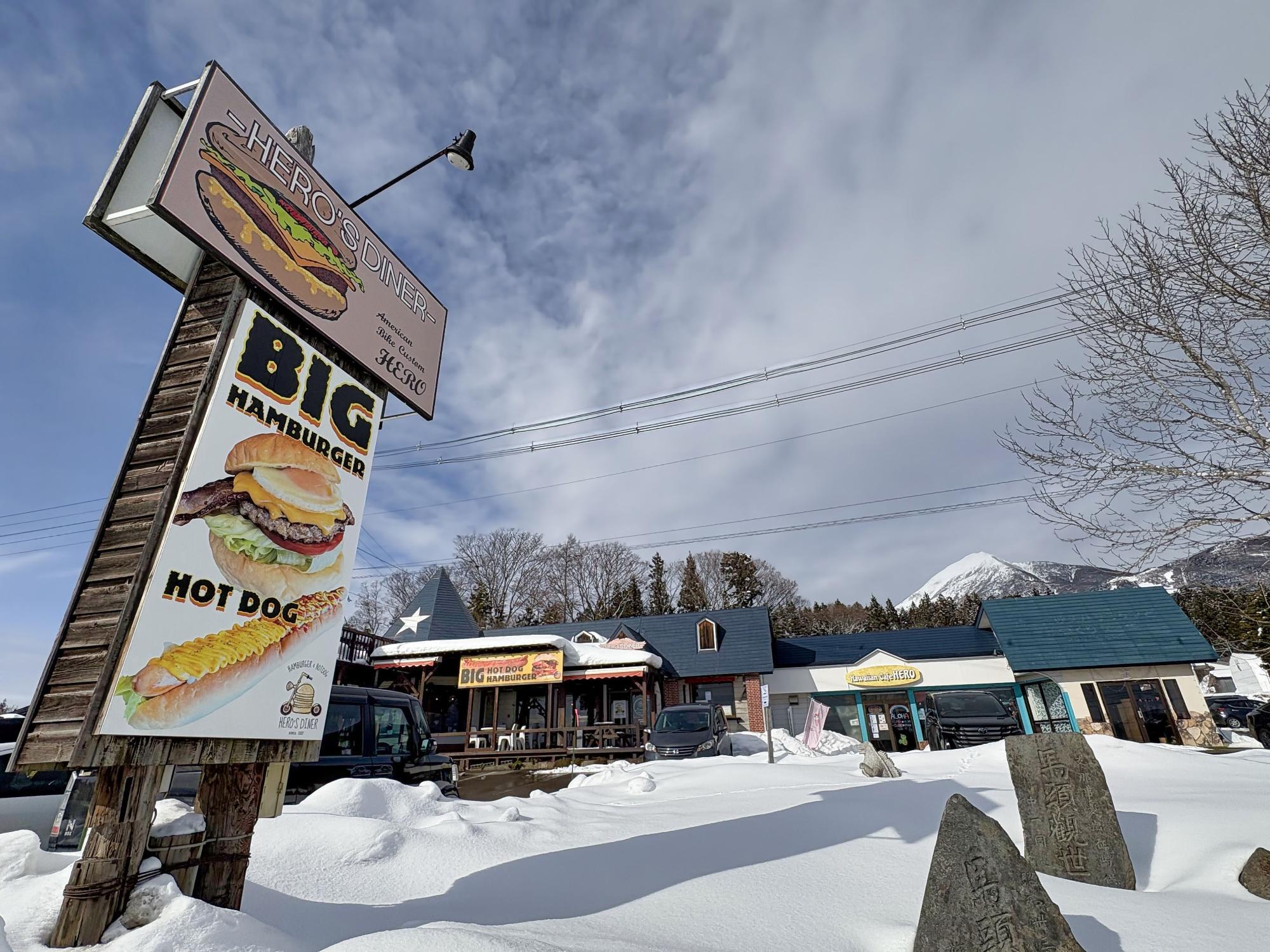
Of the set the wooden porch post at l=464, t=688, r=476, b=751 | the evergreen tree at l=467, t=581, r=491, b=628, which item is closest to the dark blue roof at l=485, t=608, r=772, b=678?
the wooden porch post at l=464, t=688, r=476, b=751

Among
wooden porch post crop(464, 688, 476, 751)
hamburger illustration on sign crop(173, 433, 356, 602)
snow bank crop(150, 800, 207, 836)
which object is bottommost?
snow bank crop(150, 800, 207, 836)

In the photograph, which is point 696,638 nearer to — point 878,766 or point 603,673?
point 603,673

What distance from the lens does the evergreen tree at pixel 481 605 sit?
41188mm

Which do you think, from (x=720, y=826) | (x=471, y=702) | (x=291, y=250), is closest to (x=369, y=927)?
(x=720, y=826)

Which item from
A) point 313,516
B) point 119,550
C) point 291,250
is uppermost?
point 291,250

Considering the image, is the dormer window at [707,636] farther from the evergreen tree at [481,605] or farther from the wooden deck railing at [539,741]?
the evergreen tree at [481,605]

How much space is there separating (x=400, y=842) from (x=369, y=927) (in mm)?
1522

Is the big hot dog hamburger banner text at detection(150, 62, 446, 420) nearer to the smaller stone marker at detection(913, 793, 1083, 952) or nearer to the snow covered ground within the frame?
the snow covered ground

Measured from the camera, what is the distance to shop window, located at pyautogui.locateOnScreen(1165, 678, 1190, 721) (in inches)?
755

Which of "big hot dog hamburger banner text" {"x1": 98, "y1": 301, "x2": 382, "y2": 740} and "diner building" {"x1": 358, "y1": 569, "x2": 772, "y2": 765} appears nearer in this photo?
"big hot dog hamburger banner text" {"x1": 98, "y1": 301, "x2": 382, "y2": 740}

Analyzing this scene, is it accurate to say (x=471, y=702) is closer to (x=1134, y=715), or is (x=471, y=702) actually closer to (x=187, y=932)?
(x=187, y=932)

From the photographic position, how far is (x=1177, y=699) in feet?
63.8

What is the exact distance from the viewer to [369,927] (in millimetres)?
3615

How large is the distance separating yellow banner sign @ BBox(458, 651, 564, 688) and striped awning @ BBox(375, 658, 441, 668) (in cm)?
115
